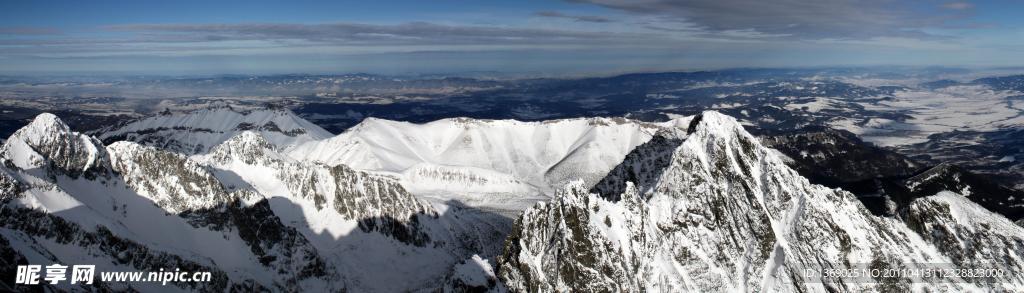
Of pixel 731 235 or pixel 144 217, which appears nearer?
pixel 731 235

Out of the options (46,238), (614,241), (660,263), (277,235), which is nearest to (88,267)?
(46,238)

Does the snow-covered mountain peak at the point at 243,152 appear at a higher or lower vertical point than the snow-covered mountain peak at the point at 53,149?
lower

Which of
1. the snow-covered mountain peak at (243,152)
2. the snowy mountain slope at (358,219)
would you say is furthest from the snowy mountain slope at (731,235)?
the snow-covered mountain peak at (243,152)

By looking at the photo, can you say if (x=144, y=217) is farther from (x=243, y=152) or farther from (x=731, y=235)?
(x=731, y=235)

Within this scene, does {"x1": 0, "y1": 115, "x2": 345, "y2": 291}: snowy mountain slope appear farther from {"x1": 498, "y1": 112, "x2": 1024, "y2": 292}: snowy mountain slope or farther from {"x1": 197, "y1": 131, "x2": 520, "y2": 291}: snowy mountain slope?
{"x1": 498, "y1": 112, "x2": 1024, "y2": 292}: snowy mountain slope
